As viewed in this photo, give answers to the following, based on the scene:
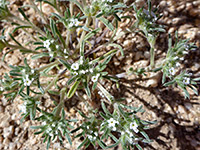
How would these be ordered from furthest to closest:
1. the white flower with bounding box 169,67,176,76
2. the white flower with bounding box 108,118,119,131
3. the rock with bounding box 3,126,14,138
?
the rock with bounding box 3,126,14,138 < the white flower with bounding box 169,67,176,76 < the white flower with bounding box 108,118,119,131

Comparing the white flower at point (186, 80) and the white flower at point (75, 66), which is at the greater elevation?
the white flower at point (75, 66)

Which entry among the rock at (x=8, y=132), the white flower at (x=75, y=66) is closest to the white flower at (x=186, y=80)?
the white flower at (x=75, y=66)

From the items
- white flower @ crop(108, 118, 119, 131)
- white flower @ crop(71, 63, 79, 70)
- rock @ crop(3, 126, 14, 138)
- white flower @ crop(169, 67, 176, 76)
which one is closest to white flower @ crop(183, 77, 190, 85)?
white flower @ crop(169, 67, 176, 76)

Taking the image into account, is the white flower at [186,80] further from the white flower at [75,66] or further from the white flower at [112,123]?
the white flower at [75,66]

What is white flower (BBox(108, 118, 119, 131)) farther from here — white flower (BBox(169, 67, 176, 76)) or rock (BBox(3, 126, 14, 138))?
rock (BBox(3, 126, 14, 138))

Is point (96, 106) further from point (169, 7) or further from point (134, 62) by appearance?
point (169, 7)

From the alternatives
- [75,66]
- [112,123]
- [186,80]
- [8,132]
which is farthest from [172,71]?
[8,132]

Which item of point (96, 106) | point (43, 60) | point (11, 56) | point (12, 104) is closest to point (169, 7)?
point (96, 106)

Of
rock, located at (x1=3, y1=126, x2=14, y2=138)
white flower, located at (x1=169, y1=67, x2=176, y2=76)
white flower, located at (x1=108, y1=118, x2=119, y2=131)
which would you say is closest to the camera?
white flower, located at (x1=108, y1=118, x2=119, y2=131)

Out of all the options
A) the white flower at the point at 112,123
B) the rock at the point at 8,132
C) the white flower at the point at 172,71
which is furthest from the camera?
the rock at the point at 8,132

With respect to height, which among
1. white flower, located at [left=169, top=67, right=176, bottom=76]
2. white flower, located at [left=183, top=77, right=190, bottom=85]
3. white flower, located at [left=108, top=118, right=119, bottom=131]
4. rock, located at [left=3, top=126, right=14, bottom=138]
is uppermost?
white flower, located at [left=169, top=67, right=176, bottom=76]

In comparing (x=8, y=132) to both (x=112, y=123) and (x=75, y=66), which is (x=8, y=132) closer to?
(x=75, y=66)
